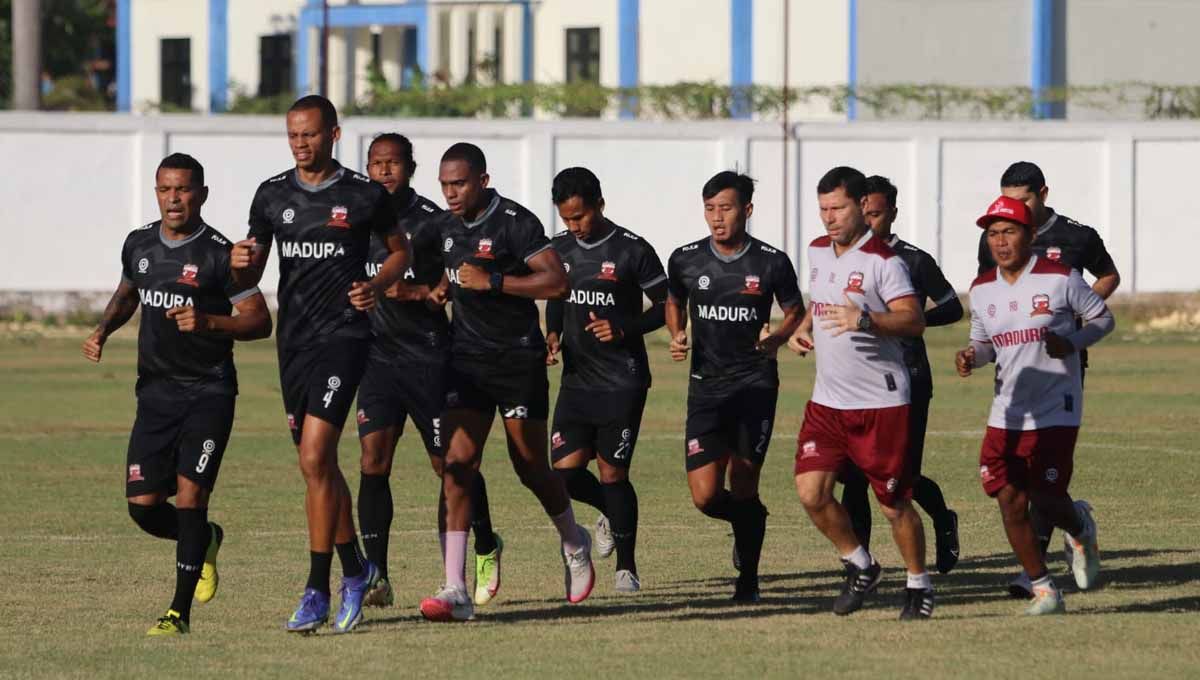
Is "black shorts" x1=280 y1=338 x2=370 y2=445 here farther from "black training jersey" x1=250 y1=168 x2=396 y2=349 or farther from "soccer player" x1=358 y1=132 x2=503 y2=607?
"soccer player" x1=358 y1=132 x2=503 y2=607

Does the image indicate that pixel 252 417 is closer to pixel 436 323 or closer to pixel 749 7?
pixel 436 323

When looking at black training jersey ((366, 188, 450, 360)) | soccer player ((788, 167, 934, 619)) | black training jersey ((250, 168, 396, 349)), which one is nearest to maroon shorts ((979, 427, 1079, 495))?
soccer player ((788, 167, 934, 619))

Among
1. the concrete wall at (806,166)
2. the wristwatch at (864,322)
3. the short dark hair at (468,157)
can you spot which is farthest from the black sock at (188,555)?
the concrete wall at (806,166)

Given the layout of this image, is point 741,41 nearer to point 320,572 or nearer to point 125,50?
point 125,50

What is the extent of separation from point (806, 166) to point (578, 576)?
93.6 ft

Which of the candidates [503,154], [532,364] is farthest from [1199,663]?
[503,154]

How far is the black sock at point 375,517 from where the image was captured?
11555mm

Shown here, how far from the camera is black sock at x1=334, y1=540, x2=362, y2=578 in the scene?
10.6m

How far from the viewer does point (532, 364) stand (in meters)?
11.5

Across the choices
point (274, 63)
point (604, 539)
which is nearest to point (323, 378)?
point (604, 539)

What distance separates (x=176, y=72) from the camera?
2263 inches

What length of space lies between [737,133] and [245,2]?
67.9ft

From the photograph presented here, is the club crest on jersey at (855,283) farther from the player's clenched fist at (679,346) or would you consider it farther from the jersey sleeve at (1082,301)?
the player's clenched fist at (679,346)

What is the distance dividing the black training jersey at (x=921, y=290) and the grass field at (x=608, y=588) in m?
1.10
